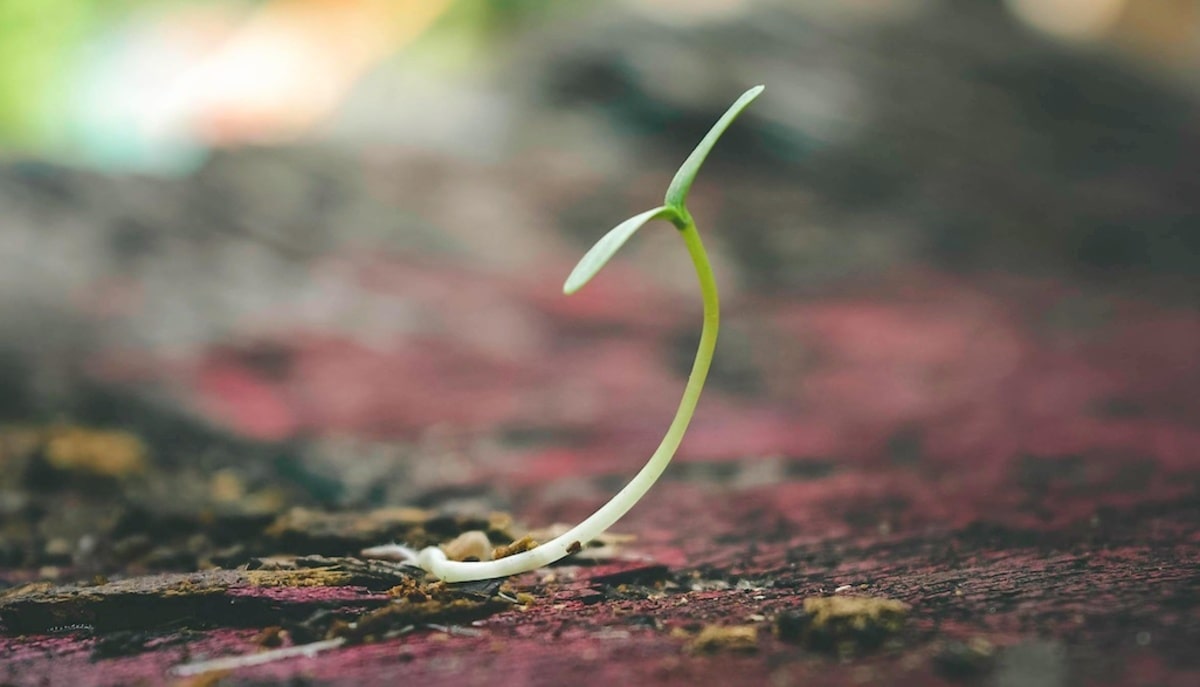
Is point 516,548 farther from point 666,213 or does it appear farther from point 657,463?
point 666,213

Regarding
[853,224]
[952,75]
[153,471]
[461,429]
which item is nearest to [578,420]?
[461,429]

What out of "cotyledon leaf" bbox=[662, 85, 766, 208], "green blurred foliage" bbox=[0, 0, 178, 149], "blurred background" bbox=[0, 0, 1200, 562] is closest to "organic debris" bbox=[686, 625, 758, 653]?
"cotyledon leaf" bbox=[662, 85, 766, 208]

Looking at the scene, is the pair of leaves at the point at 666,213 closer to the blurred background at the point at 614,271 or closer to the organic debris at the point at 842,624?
the organic debris at the point at 842,624

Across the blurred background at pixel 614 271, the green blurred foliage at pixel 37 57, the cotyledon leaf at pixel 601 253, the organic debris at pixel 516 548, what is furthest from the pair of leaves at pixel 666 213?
the green blurred foliage at pixel 37 57

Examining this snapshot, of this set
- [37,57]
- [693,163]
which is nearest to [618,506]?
[693,163]

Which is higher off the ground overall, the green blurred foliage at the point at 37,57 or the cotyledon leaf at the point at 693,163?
the green blurred foliage at the point at 37,57

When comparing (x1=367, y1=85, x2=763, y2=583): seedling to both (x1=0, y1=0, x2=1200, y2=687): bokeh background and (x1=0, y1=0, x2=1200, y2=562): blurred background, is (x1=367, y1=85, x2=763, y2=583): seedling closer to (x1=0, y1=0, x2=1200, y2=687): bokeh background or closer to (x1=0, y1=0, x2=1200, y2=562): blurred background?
(x1=0, y1=0, x2=1200, y2=687): bokeh background
